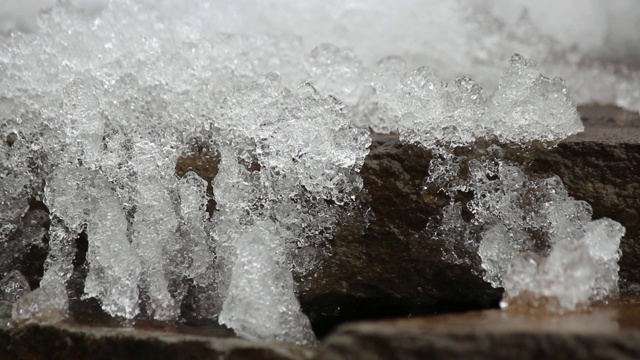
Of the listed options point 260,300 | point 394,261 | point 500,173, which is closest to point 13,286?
point 260,300

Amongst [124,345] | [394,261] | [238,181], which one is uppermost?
[238,181]

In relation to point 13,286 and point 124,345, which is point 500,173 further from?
point 13,286

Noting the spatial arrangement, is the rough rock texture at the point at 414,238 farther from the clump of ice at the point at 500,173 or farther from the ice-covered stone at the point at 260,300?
the ice-covered stone at the point at 260,300

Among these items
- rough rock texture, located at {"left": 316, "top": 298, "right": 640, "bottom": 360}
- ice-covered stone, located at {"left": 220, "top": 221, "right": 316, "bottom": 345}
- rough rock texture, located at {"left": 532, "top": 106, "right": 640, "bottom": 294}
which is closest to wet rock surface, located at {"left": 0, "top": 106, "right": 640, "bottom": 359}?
rough rock texture, located at {"left": 532, "top": 106, "right": 640, "bottom": 294}

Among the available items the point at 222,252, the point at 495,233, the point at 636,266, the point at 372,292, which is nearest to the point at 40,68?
the point at 222,252

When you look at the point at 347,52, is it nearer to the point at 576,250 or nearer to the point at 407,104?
the point at 407,104

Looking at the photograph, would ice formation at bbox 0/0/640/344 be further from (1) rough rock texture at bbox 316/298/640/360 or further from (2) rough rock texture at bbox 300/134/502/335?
(1) rough rock texture at bbox 316/298/640/360
